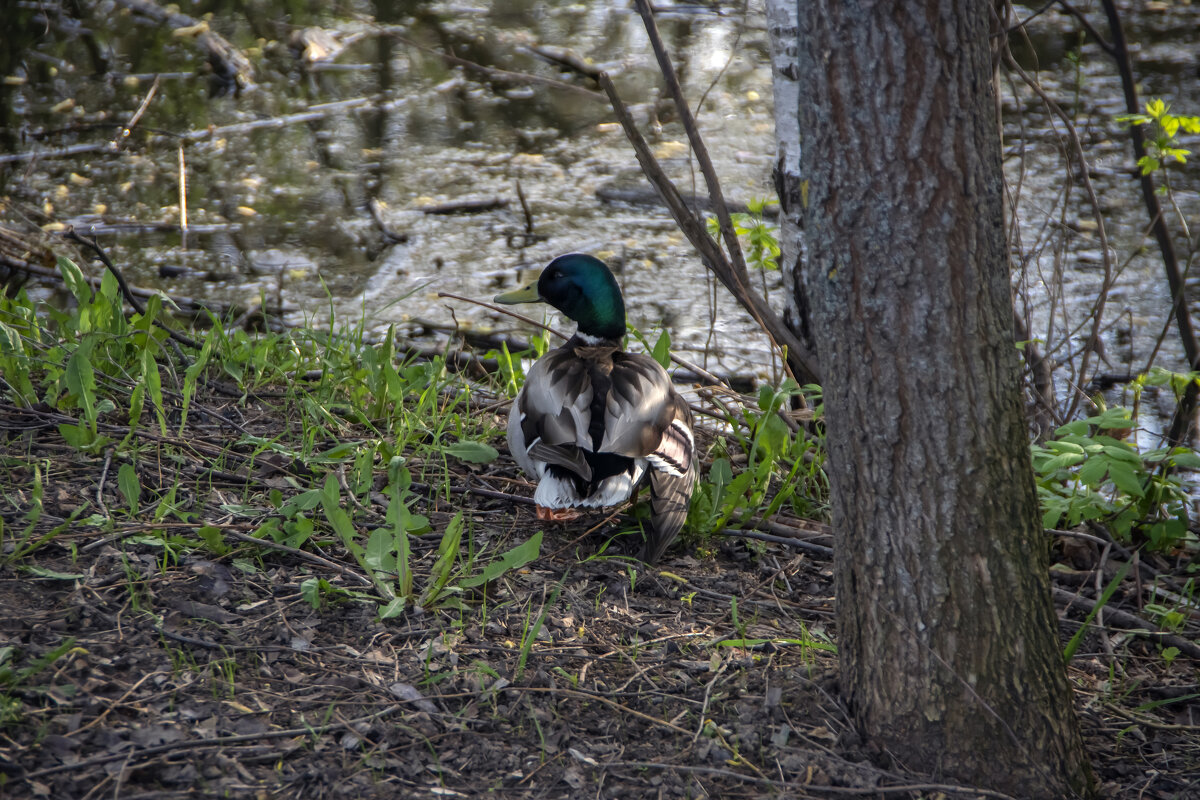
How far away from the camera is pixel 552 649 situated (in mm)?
2412

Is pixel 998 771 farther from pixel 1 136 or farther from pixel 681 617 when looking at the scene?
pixel 1 136

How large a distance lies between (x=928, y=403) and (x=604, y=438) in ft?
3.75

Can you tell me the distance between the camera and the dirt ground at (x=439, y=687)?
1956 millimetres

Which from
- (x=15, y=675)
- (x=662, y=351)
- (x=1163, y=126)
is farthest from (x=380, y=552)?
(x=1163, y=126)

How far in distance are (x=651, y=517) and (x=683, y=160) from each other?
4940mm

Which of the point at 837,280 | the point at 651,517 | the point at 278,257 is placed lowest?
the point at 278,257

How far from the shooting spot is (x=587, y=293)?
3.67m

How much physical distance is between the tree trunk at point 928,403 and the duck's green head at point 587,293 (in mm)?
1682

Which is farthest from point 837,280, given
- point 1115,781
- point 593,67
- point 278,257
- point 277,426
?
point 593,67

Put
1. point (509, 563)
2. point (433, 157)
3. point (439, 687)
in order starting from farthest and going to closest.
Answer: point (433, 157) → point (509, 563) → point (439, 687)

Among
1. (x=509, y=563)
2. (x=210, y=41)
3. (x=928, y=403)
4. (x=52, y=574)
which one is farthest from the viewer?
(x=210, y=41)

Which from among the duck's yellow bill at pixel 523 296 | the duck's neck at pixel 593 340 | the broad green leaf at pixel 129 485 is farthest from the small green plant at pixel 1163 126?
the broad green leaf at pixel 129 485

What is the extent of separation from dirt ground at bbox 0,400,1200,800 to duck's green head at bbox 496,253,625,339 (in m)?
1.12

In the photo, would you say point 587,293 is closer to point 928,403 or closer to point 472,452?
point 472,452
